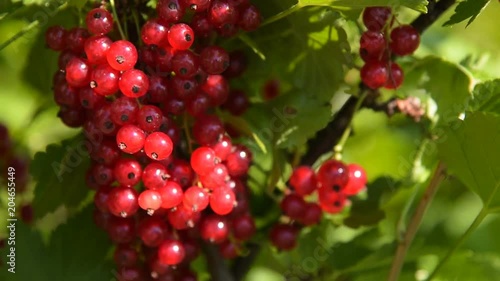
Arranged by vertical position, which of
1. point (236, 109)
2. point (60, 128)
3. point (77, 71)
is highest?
point (77, 71)

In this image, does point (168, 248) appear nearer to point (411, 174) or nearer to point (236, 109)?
point (236, 109)

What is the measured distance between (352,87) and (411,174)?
206mm

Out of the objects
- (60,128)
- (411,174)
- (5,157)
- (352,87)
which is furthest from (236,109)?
(60,128)

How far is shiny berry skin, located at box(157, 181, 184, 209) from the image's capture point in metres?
0.78

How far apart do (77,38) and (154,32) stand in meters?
0.09

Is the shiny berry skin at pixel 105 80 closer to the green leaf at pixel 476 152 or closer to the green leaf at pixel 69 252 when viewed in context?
the green leaf at pixel 69 252

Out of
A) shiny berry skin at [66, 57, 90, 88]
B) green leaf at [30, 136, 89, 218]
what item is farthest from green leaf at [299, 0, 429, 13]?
green leaf at [30, 136, 89, 218]

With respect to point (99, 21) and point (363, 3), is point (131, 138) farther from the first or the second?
point (363, 3)

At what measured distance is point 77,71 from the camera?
2.49ft

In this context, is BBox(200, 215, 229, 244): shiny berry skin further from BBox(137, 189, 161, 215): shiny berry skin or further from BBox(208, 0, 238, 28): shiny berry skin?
BBox(208, 0, 238, 28): shiny berry skin

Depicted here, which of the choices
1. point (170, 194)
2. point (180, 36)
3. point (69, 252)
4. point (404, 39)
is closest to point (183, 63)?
point (180, 36)

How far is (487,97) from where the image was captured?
2.77ft

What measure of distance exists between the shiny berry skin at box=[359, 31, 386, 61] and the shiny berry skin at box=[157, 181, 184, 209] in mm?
240

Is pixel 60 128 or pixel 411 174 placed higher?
pixel 411 174
